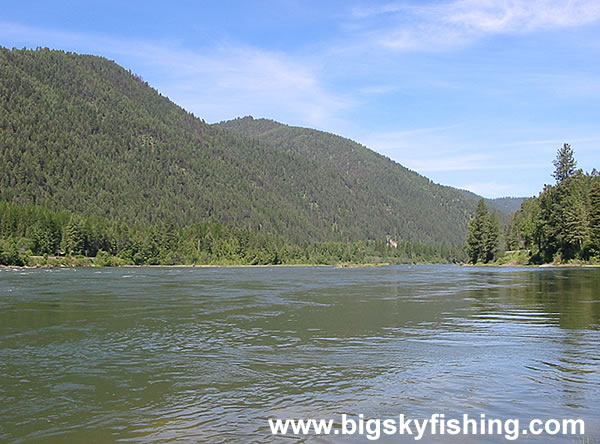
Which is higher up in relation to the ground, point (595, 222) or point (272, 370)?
point (595, 222)

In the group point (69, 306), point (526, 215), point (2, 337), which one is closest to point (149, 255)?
point (526, 215)

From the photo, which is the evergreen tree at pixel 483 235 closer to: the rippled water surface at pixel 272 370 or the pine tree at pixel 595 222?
the pine tree at pixel 595 222

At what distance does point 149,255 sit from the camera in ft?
578

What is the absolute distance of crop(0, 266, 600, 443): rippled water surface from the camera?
12.6 m

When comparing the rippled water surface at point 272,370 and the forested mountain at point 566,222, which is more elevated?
the forested mountain at point 566,222

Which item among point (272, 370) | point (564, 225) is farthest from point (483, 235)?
point (272, 370)

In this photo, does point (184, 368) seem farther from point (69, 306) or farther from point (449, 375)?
point (69, 306)

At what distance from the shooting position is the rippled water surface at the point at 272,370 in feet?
41.2

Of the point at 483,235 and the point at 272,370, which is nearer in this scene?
the point at 272,370

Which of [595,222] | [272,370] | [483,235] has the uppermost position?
[595,222]

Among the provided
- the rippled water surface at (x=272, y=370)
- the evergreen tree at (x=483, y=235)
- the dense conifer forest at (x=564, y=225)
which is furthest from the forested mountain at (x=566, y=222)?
the rippled water surface at (x=272, y=370)

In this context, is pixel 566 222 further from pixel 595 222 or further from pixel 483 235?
pixel 483 235

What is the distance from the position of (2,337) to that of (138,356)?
8267 millimetres

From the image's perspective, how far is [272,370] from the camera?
1725cm
